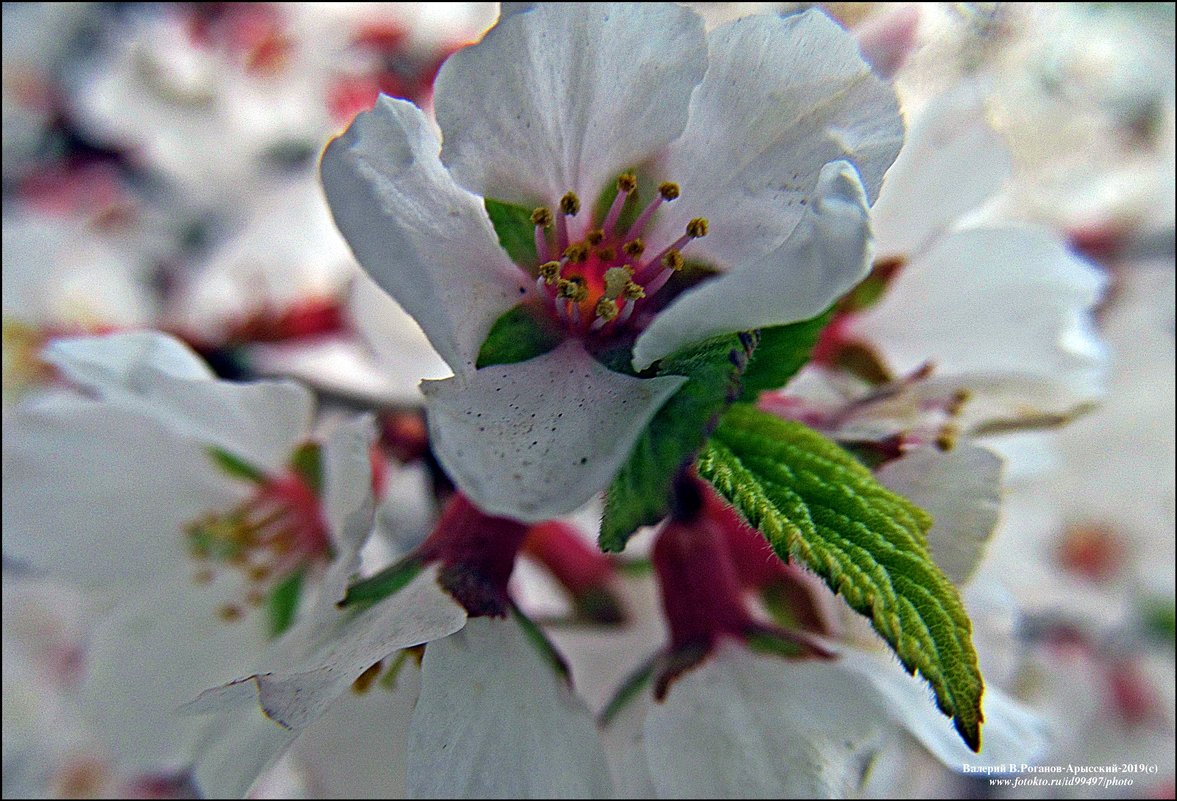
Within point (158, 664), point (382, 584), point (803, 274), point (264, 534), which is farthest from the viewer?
point (264, 534)

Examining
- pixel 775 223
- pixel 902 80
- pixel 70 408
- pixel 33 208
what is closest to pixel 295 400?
pixel 70 408

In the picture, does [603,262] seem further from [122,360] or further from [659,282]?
[122,360]

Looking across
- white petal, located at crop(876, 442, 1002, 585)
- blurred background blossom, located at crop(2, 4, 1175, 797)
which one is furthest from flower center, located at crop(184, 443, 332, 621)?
white petal, located at crop(876, 442, 1002, 585)

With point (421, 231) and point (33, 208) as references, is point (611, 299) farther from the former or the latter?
point (33, 208)

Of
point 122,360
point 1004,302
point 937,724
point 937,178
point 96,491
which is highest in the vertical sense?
point 122,360

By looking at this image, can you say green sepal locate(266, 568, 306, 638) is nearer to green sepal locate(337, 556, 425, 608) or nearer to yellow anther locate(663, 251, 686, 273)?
green sepal locate(337, 556, 425, 608)

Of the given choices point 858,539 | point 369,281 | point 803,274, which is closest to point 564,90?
point 803,274
